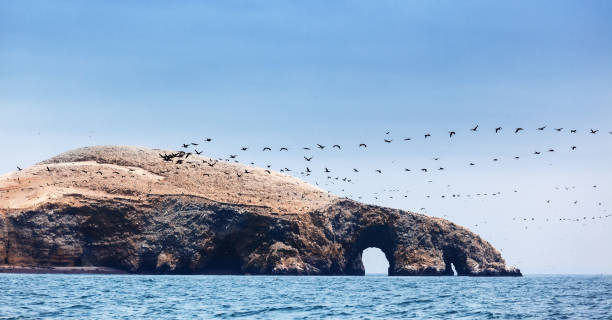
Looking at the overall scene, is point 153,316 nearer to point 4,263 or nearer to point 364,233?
point 4,263

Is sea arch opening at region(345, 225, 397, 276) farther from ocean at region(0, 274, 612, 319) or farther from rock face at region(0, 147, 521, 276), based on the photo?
ocean at region(0, 274, 612, 319)

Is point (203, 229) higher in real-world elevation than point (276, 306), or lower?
higher

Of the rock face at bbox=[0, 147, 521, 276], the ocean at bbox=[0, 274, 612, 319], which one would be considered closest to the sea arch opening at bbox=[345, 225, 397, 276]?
the rock face at bbox=[0, 147, 521, 276]

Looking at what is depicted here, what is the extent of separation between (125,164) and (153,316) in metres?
126

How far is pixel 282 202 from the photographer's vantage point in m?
142

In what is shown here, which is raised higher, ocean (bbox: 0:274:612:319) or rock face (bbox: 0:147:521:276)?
rock face (bbox: 0:147:521:276)

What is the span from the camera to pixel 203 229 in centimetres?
12875

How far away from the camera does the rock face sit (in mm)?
121750

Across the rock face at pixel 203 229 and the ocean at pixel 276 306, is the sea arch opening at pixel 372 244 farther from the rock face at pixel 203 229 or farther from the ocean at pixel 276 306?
the ocean at pixel 276 306

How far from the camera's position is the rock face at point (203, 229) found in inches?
4793

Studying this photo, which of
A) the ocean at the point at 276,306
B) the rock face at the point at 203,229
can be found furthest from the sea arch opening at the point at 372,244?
the ocean at the point at 276,306

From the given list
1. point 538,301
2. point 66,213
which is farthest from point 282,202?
point 538,301

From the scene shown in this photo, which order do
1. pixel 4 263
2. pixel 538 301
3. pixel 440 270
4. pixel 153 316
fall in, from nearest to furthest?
pixel 153 316 → pixel 538 301 → pixel 4 263 → pixel 440 270

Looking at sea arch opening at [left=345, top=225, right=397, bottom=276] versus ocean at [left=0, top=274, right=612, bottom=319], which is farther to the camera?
sea arch opening at [left=345, top=225, right=397, bottom=276]
